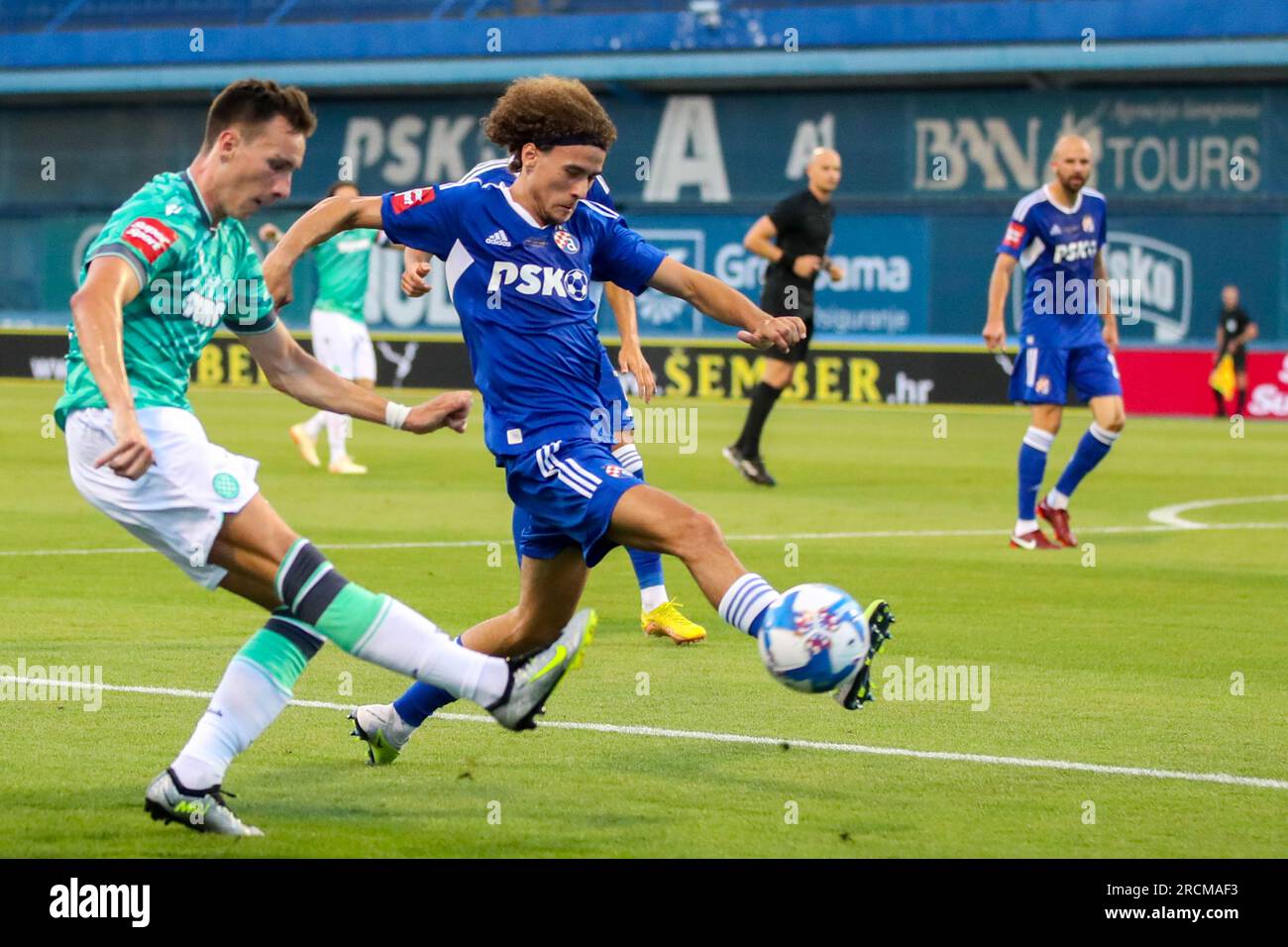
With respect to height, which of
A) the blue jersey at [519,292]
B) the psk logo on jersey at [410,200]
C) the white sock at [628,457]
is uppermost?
the psk logo on jersey at [410,200]

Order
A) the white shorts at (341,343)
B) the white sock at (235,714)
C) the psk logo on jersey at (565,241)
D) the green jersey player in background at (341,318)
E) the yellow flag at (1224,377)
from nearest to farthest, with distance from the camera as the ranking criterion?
1. the white sock at (235,714)
2. the psk logo on jersey at (565,241)
3. the green jersey player in background at (341,318)
4. the white shorts at (341,343)
5. the yellow flag at (1224,377)

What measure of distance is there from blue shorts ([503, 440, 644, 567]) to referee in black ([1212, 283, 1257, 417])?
82.6ft

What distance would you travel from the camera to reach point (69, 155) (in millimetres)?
42406

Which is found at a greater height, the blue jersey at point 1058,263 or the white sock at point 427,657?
the blue jersey at point 1058,263

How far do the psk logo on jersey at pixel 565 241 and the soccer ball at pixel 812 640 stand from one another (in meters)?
1.41

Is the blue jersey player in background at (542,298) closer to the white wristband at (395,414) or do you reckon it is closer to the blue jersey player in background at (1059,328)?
the white wristband at (395,414)

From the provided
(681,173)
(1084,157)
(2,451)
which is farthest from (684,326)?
(1084,157)

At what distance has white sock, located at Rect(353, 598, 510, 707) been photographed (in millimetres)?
5406

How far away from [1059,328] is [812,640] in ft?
26.2

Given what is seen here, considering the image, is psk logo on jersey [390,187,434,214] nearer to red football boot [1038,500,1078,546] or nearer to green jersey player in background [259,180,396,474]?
red football boot [1038,500,1078,546]

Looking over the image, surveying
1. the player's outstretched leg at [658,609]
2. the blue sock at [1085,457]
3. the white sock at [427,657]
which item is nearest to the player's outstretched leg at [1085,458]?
the blue sock at [1085,457]

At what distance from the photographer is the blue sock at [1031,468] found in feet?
43.5

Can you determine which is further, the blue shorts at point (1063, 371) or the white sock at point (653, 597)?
the blue shorts at point (1063, 371)
